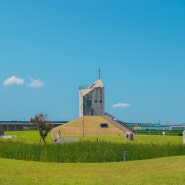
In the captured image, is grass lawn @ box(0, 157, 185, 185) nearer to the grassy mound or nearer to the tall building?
the grassy mound

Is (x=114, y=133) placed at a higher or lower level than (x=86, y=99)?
lower

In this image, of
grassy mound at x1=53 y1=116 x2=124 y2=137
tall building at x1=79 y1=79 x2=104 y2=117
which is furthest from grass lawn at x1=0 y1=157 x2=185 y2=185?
tall building at x1=79 y1=79 x2=104 y2=117

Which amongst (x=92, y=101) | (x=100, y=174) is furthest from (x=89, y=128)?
(x=100, y=174)

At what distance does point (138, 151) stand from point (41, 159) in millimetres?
5881

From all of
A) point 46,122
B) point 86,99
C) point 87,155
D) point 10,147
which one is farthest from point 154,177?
point 86,99

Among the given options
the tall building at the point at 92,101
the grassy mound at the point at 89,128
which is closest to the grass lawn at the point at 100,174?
the grassy mound at the point at 89,128

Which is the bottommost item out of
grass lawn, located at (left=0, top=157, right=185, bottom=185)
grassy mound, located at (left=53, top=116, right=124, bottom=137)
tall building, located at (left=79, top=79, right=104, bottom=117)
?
grass lawn, located at (left=0, top=157, right=185, bottom=185)

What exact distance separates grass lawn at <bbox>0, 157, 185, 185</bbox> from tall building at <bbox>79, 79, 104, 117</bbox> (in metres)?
80.7

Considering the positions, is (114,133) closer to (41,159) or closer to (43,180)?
(41,159)

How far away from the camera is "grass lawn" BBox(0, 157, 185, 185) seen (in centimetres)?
1287

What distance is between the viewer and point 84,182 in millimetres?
12836

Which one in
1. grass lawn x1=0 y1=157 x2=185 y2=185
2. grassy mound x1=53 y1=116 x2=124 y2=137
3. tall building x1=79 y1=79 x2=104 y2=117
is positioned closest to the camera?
grass lawn x1=0 y1=157 x2=185 y2=185

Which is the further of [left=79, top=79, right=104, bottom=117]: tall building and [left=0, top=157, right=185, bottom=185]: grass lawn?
[left=79, top=79, right=104, bottom=117]: tall building

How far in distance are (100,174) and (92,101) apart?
3294 inches
